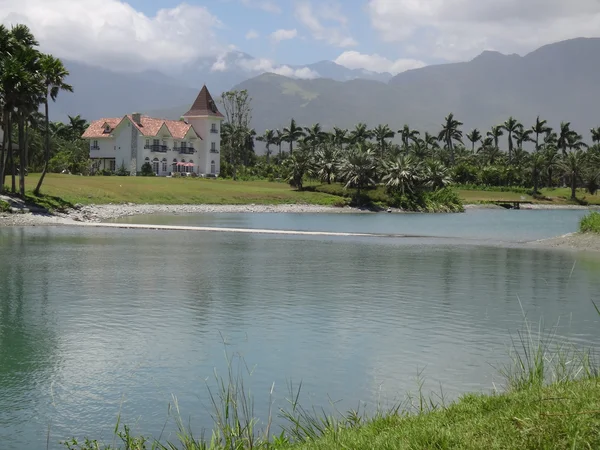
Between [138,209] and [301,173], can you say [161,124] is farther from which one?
[138,209]

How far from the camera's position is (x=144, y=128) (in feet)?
466

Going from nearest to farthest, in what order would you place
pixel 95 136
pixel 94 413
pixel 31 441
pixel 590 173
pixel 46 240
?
pixel 31 441 → pixel 94 413 → pixel 46 240 → pixel 95 136 → pixel 590 173

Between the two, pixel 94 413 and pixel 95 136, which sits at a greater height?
pixel 95 136

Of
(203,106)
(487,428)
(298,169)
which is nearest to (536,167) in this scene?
(298,169)

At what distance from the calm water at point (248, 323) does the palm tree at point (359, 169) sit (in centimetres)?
7585

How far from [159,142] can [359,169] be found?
42466mm

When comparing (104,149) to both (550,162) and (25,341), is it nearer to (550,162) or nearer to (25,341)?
(550,162)

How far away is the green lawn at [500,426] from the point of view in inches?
321

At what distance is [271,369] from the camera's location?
17.2 metres

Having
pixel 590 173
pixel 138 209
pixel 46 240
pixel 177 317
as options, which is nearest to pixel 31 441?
pixel 177 317

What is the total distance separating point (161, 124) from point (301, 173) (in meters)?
33.2

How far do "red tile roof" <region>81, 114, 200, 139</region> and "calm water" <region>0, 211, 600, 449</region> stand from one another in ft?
323

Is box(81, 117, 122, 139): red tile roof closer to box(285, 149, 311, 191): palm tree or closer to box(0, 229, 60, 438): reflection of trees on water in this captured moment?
box(285, 149, 311, 191): palm tree

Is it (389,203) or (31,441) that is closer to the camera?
(31,441)
